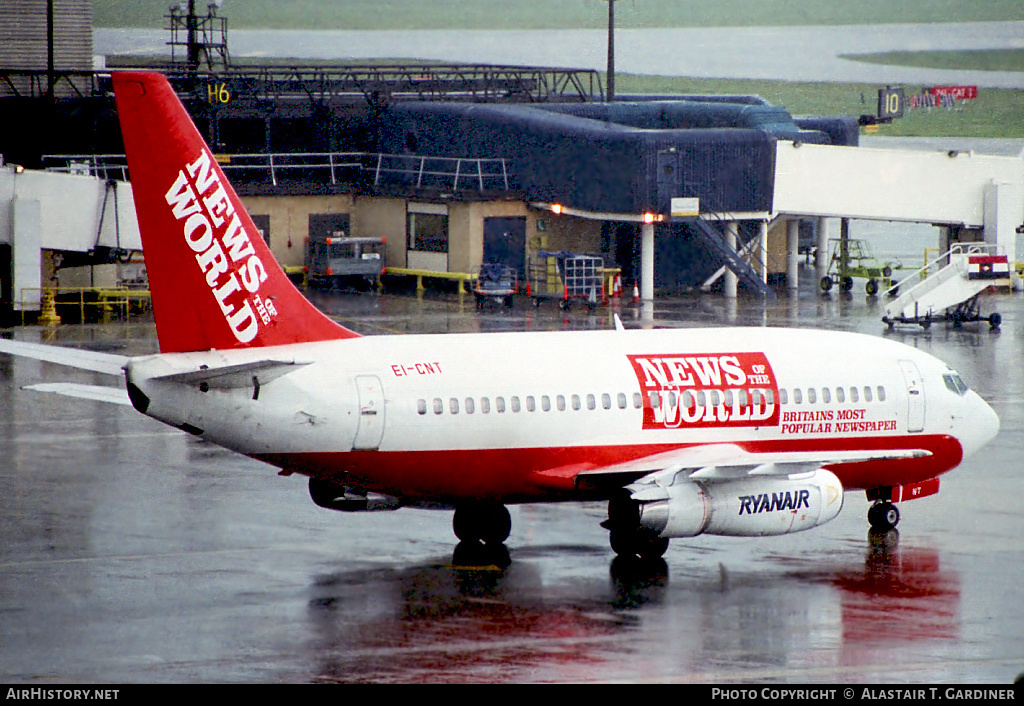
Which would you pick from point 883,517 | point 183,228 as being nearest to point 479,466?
point 183,228

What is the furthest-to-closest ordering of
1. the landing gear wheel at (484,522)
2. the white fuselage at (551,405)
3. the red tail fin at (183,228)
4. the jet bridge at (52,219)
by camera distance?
the jet bridge at (52,219) → the landing gear wheel at (484,522) → the white fuselage at (551,405) → the red tail fin at (183,228)

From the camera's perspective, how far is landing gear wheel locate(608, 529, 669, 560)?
31094 millimetres

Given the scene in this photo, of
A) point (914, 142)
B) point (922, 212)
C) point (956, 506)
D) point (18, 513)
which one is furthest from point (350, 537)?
point (914, 142)

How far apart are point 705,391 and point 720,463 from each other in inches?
76.0

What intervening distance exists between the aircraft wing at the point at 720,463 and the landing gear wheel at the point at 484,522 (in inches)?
82.8

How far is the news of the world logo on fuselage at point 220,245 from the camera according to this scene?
2967cm

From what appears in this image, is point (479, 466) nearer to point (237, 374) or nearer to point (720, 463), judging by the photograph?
point (720, 463)

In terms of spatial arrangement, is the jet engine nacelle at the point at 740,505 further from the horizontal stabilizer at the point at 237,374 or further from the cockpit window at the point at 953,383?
the horizontal stabilizer at the point at 237,374

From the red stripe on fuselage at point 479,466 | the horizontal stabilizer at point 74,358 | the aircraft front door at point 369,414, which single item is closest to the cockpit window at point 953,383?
the red stripe on fuselage at point 479,466

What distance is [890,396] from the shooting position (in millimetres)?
34125

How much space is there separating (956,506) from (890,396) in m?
4.74

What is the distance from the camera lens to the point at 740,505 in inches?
1201

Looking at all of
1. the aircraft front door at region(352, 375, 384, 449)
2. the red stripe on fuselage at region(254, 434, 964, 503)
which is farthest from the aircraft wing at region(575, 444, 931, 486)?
the aircraft front door at region(352, 375, 384, 449)

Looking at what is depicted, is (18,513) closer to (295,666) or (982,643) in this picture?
(295,666)
